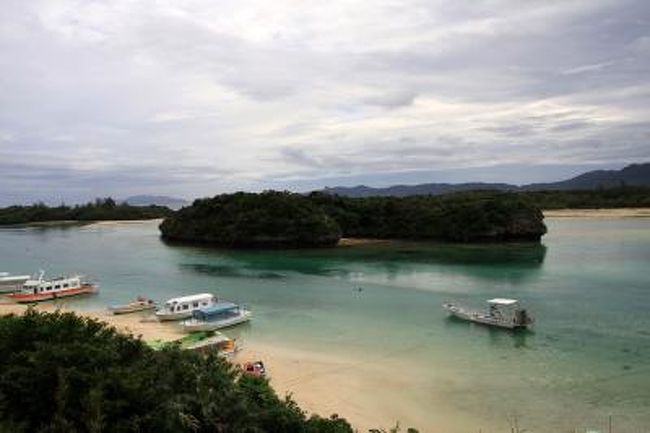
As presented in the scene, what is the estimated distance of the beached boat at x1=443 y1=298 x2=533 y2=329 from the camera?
31.5m

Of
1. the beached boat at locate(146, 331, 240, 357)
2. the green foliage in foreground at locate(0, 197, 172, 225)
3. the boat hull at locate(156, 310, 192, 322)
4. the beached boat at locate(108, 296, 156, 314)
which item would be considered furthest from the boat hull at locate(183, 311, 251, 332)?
the green foliage in foreground at locate(0, 197, 172, 225)

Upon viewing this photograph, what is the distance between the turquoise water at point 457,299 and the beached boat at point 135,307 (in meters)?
3.77

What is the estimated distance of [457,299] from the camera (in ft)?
133

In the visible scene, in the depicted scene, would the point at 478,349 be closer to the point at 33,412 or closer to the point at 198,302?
the point at 198,302

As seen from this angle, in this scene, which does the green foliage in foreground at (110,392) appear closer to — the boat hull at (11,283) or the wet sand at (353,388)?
the wet sand at (353,388)

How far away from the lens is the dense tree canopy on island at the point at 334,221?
77375 millimetres

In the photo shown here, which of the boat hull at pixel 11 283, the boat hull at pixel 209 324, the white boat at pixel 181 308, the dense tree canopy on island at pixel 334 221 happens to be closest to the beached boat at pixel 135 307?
the white boat at pixel 181 308

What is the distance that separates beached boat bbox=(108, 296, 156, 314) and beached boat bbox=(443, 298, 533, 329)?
17.9m

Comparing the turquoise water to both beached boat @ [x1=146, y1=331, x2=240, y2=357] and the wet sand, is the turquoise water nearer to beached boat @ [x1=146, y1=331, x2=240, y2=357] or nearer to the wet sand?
the wet sand

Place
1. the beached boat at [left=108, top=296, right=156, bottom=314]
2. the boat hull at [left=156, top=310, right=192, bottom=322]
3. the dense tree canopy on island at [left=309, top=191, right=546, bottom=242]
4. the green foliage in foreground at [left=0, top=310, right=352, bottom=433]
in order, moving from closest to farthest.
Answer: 1. the green foliage in foreground at [left=0, top=310, right=352, bottom=433]
2. the boat hull at [left=156, top=310, right=192, bottom=322]
3. the beached boat at [left=108, top=296, right=156, bottom=314]
4. the dense tree canopy on island at [left=309, top=191, right=546, bottom=242]

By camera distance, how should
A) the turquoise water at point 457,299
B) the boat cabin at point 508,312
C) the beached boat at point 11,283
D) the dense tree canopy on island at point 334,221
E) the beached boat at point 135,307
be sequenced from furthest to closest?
the dense tree canopy on island at point 334,221 < the beached boat at point 11,283 < the beached boat at point 135,307 < the boat cabin at point 508,312 < the turquoise water at point 457,299

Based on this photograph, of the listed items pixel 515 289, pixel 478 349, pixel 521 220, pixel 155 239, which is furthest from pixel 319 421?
pixel 155 239

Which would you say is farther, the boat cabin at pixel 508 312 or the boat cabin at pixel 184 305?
the boat cabin at pixel 184 305

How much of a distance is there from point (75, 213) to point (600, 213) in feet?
364
